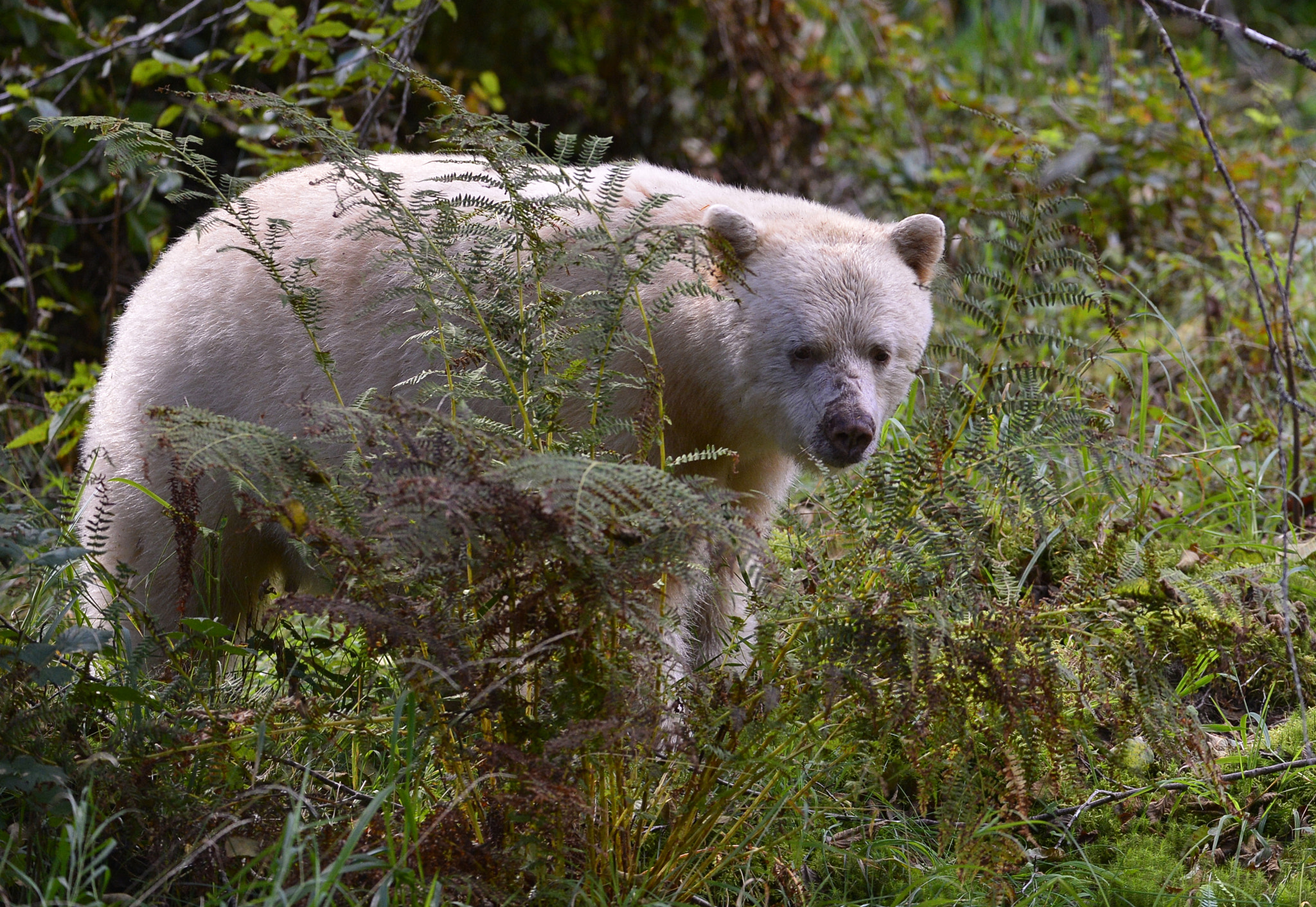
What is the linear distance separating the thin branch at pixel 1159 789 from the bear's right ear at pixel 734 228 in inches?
74.5

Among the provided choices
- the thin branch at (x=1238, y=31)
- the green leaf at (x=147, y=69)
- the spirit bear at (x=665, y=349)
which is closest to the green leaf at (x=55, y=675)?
the spirit bear at (x=665, y=349)

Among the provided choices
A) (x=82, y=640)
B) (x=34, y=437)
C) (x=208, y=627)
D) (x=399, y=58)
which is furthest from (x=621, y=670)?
(x=34, y=437)

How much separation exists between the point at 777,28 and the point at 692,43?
0.60 meters

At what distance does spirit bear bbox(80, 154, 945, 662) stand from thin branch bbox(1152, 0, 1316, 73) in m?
1.05

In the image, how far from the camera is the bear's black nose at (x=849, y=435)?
3680mm

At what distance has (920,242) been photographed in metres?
4.13

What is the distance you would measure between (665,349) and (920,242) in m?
1.00

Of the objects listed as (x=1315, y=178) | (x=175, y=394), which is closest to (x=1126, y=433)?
(x=1315, y=178)

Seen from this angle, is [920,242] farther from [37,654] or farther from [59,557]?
[37,654]

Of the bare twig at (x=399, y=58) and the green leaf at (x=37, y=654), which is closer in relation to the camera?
the green leaf at (x=37, y=654)

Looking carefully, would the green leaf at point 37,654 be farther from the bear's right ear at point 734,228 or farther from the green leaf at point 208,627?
the bear's right ear at point 734,228

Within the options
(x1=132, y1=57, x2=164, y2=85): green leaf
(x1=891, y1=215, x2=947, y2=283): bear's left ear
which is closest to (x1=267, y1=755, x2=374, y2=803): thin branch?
(x1=891, y1=215, x2=947, y2=283): bear's left ear

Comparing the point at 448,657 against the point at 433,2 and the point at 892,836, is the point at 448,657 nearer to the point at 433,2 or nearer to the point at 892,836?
the point at 892,836

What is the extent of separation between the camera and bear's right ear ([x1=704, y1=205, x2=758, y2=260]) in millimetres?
3775
